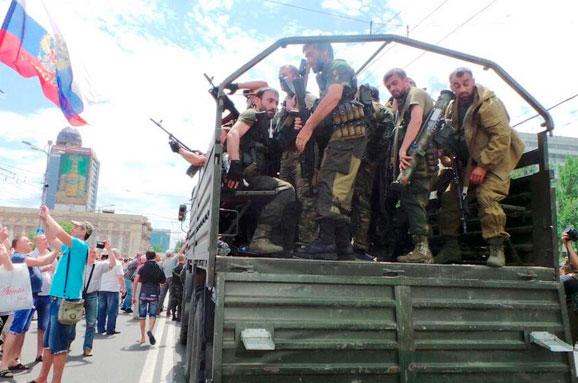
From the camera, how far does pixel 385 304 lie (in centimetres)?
299

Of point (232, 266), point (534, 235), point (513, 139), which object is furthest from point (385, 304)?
point (513, 139)

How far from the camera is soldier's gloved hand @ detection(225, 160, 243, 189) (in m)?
3.91

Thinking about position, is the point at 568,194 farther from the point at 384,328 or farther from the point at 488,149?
the point at 384,328

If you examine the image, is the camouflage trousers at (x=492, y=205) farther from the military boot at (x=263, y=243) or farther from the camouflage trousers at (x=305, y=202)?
the military boot at (x=263, y=243)

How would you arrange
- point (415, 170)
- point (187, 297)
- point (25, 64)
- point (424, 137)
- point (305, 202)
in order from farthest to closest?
point (25, 64)
point (187, 297)
point (305, 202)
point (415, 170)
point (424, 137)

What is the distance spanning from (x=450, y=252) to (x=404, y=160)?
1116 millimetres

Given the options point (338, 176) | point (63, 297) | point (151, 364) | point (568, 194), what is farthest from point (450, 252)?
point (568, 194)

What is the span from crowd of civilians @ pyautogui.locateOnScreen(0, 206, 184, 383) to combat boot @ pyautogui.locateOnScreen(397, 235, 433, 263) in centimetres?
347

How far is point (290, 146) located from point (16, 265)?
4.12 meters

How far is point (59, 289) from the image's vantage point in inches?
211

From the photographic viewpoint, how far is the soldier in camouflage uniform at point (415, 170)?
13.0ft

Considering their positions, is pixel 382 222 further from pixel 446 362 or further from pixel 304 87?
pixel 446 362

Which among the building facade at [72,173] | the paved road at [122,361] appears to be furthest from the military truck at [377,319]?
the building facade at [72,173]

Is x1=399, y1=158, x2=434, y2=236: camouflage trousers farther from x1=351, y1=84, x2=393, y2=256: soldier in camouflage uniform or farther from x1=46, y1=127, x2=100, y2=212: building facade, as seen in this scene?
x1=46, y1=127, x2=100, y2=212: building facade
